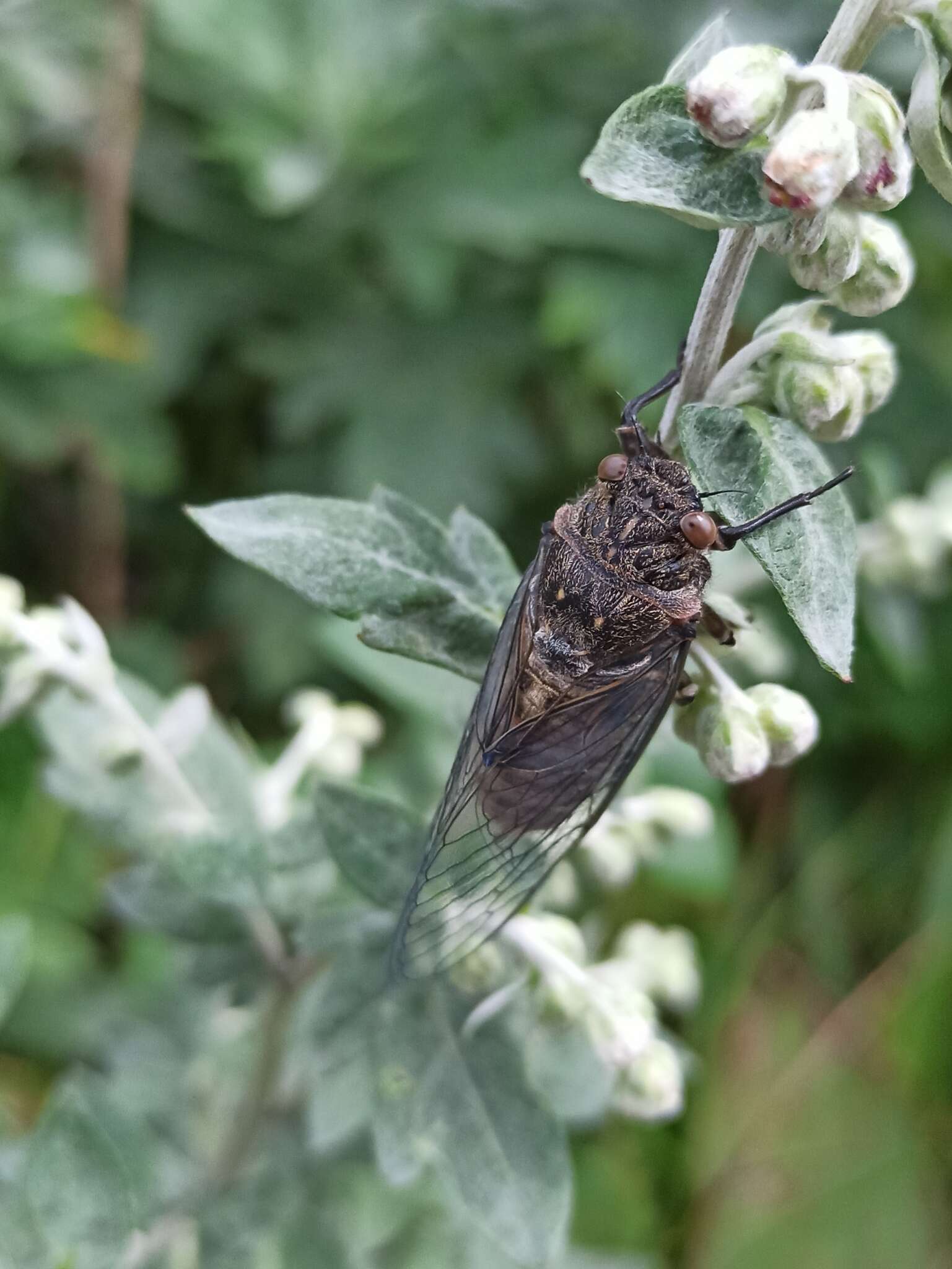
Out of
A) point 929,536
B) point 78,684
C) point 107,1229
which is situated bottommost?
point 107,1229

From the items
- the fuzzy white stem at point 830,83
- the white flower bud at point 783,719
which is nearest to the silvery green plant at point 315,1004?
the white flower bud at point 783,719

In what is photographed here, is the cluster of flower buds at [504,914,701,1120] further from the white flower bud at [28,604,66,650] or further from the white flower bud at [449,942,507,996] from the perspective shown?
the white flower bud at [28,604,66,650]

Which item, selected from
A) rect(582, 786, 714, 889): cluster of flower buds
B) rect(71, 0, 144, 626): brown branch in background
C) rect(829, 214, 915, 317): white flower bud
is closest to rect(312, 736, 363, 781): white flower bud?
rect(582, 786, 714, 889): cluster of flower buds

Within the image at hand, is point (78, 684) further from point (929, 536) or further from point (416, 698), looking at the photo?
point (929, 536)

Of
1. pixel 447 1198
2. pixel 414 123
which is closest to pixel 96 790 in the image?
pixel 447 1198

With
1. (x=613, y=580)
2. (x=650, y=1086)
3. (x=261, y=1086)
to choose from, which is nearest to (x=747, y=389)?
(x=613, y=580)

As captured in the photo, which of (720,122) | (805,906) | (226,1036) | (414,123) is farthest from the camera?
(805,906)

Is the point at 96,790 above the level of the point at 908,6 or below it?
below
